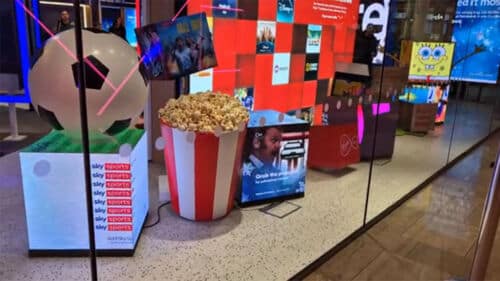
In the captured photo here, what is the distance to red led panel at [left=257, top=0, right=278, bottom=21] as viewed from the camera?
375 cm

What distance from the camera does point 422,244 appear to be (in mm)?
2711

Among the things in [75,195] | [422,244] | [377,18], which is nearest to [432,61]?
[377,18]

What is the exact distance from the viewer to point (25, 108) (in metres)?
2.21

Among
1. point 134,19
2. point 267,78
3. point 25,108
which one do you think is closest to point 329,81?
point 267,78

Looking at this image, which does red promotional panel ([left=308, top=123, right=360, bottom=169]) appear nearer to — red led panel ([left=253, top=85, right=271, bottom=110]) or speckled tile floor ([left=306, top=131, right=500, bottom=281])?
red led panel ([left=253, top=85, right=271, bottom=110])

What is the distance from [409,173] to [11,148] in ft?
11.9

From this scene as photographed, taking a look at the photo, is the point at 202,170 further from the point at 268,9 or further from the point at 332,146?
the point at 268,9

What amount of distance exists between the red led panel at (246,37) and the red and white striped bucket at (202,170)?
1245 millimetres

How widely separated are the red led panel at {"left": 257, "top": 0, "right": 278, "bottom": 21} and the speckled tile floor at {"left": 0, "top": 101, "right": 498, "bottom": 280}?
61.4 inches

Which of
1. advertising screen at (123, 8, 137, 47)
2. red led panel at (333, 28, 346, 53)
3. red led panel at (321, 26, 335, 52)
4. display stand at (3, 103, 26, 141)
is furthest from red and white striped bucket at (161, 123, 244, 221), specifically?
red led panel at (333, 28, 346, 53)

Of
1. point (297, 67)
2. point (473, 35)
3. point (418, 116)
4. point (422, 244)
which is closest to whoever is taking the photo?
point (422, 244)

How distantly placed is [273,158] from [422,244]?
1185 mm

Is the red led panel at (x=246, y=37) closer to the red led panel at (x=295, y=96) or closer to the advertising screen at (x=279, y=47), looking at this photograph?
the advertising screen at (x=279, y=47)

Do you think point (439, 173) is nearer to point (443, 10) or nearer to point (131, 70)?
point (443, 10)
